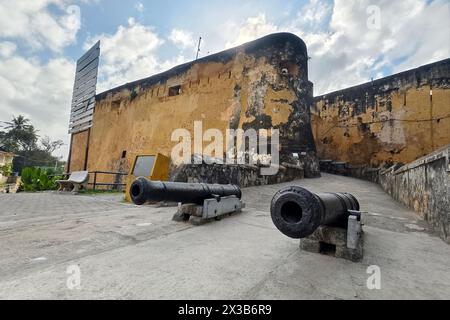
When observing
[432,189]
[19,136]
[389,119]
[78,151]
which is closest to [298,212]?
[432,189]

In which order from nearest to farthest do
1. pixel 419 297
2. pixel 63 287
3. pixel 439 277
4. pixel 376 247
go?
1. pixel 63 287
2. pixel 419 297
3. pixel 439 277
4. pixel 376 247

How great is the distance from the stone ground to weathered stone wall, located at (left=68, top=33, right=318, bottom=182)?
7.51 meters

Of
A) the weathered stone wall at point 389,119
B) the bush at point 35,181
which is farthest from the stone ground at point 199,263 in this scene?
the weathered stone wall at point 389,119

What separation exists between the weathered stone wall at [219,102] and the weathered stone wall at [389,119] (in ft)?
14.3

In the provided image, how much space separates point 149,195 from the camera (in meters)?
2.70

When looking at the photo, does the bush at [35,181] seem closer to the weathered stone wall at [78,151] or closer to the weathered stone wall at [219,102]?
the weathered stone wall at [219,102]

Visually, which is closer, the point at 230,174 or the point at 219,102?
the point at 230,174

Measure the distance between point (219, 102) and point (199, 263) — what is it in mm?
11683

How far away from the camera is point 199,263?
1.93 m

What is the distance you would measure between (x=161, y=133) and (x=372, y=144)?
1208 centimetres

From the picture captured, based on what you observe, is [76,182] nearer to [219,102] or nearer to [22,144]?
[219,102]

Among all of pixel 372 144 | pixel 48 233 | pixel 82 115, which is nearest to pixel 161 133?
pixel 82 115

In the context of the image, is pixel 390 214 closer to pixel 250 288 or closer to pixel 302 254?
pixel 302 254

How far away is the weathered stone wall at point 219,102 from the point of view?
1063cm
